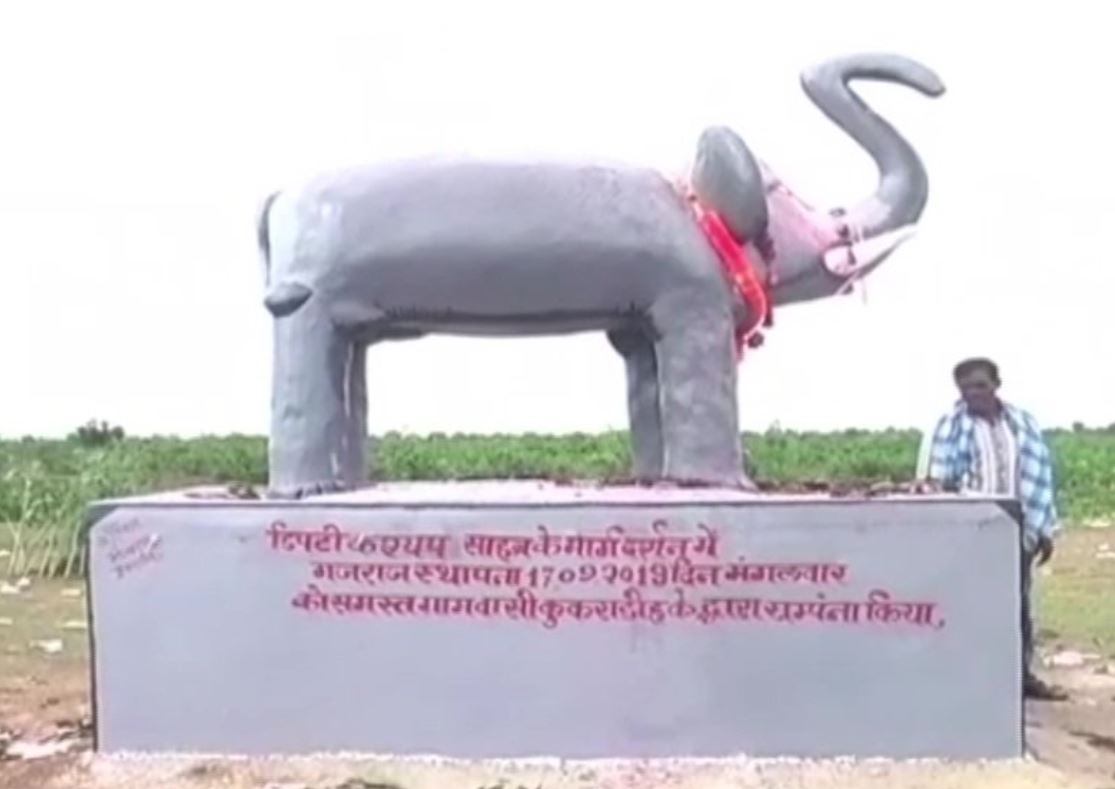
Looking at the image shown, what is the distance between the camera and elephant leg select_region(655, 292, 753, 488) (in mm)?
6582

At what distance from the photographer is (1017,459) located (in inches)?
296

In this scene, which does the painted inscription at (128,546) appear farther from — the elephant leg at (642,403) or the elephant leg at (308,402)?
the elephant leg at (642,403)

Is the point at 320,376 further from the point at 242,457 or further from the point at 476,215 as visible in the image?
the point at 242,457

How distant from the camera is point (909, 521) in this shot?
241 inches

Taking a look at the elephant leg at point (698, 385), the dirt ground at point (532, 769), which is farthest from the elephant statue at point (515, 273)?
the dirt ground at point (532, 769)

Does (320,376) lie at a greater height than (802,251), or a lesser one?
lesser

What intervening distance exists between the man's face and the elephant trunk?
0.81 meters

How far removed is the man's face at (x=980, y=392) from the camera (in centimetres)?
746

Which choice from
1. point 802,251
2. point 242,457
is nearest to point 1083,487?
point 242,457

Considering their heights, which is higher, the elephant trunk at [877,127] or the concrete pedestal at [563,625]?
the elephant trunk at [877,127]

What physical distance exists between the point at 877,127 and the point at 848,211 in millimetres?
305

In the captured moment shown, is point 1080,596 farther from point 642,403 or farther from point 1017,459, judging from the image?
point 642,403

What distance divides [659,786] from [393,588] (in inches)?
40.4

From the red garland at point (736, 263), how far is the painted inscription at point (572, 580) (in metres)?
0.89
